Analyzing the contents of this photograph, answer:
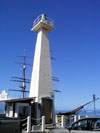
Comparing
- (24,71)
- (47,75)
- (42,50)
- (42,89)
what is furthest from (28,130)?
(24,71)

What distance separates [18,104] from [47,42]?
25.1 ft

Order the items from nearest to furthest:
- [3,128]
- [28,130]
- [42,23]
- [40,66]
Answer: [3,128] < [28,130] < [40,66] < [42,23]

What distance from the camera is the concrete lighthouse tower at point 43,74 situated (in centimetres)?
1772

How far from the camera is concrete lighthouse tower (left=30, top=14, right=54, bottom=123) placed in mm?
17719

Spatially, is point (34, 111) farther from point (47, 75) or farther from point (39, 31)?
point (39, 31)

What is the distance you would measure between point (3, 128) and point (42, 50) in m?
13.6

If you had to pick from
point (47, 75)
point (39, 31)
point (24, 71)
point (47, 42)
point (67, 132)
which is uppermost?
point (39, 31)

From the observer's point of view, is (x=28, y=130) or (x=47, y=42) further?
(x=47, y=42)

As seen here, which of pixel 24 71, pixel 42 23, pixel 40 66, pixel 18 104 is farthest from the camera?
pixel 24 71

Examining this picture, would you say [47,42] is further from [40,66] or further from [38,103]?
[38,103]

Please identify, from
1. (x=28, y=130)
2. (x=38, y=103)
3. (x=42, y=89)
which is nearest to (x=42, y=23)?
(x=42, y=89)

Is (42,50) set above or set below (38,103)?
above

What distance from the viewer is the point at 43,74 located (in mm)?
18734

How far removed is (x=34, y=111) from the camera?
17.4m
